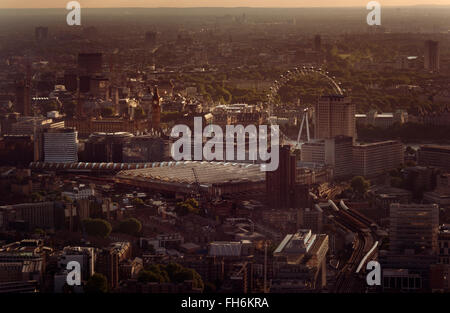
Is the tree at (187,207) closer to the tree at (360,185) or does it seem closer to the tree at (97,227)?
the tree at (97,227)

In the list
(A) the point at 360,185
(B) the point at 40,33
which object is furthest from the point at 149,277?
(B) the point at 40,33

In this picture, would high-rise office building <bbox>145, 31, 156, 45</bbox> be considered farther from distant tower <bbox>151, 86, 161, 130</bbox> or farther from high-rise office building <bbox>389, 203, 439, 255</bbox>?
high-rise office building <bbox>389, 203, 439, 255</bbox>

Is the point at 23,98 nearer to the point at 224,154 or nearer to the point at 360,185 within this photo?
the point at 224,154

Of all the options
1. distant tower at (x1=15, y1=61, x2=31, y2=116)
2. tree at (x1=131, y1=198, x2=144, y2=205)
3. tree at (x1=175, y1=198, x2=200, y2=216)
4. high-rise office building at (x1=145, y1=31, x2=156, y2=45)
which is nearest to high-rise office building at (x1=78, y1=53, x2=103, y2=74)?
high-rise office building at (x1=145, y1=31, x2=156, y2=45)

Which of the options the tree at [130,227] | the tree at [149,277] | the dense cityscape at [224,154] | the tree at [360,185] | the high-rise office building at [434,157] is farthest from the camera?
the high-rise office building at [434,157]

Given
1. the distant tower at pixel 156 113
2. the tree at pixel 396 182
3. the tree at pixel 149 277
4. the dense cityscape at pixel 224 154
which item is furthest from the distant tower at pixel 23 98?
the tree at pixel 149 277

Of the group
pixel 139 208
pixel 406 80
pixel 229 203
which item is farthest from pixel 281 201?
pixel 406 80
